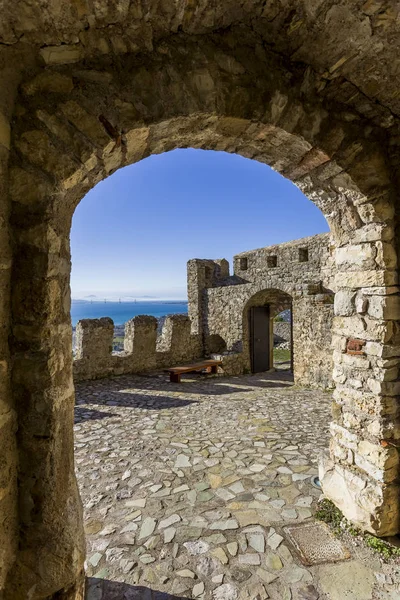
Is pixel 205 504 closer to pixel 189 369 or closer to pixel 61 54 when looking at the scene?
pixel 61 54

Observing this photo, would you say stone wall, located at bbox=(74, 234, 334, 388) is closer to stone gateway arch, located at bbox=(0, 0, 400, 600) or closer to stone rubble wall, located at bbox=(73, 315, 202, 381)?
stone rubble wall, located at bbox=(73, 315, 202, 381)

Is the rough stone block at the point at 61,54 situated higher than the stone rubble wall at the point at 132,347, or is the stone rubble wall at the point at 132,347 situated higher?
the rough stone block at the point at 61,54

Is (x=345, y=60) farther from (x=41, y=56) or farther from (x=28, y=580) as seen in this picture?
(x=28, y=580)

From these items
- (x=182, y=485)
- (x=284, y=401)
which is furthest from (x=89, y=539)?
(x=284, y=401)

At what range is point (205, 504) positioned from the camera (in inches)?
126

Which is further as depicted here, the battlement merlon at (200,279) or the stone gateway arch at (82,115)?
the battlement merlon at (200,279)

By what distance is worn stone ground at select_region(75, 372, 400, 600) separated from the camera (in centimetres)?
231

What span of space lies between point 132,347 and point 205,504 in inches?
271

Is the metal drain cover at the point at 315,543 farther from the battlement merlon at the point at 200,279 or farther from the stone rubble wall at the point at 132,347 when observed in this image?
the battlement merlon at the point at 200,279

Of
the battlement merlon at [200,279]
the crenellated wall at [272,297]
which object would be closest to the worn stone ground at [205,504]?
the crenellated wall at [272,297]

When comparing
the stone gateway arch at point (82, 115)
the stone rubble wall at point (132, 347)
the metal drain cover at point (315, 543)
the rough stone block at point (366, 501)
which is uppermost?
the stone gateway arch at point (82, 115)

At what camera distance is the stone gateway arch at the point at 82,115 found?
1615 millimetres

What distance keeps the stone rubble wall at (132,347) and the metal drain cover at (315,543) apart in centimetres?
705

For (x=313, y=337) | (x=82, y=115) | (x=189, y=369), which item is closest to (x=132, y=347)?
(x=189, y=369)
